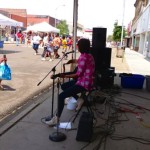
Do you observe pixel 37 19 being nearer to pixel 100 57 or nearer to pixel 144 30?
pixel 144 30

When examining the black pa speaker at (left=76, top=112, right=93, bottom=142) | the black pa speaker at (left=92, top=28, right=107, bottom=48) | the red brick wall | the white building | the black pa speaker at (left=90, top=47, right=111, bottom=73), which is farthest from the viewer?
the red brick wall

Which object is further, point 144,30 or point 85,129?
point 144,30

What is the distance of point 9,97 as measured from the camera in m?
7.65

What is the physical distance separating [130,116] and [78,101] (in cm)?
118

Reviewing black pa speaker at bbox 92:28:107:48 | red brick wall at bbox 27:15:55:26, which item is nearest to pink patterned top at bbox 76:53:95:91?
black pa speaker at bbox 92:28:107:48

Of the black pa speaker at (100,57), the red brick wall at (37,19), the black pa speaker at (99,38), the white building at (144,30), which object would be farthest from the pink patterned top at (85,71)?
the red brick wall at (37,19)

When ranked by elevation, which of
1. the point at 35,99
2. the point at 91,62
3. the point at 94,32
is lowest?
the point at 35,99

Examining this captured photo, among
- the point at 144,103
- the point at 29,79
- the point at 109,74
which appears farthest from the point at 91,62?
the point at 29,79

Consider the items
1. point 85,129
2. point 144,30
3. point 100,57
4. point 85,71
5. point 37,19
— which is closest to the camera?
point 85,129

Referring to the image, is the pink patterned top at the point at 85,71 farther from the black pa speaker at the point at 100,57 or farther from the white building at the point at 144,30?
the white building at the point at 144,30

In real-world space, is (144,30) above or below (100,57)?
above

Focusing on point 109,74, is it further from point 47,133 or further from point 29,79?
point 47,133

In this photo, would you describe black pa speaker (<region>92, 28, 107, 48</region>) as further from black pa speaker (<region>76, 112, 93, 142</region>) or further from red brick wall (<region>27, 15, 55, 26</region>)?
red brick wall (<region>27, 15, 55, 26</region>)

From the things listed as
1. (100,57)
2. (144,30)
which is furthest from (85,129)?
(144,30)
